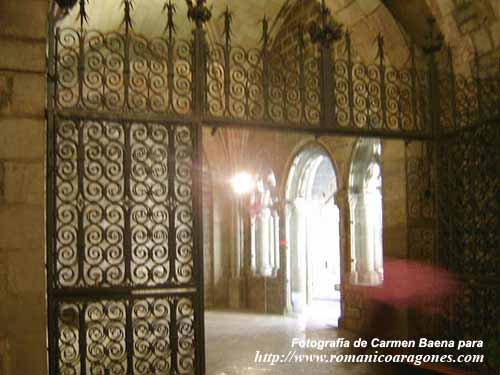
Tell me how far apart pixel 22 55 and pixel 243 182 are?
287 inches

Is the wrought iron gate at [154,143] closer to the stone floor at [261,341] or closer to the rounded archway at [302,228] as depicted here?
the stone floor at [261,341]

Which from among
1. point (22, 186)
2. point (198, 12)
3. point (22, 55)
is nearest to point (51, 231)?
point (22, 186)

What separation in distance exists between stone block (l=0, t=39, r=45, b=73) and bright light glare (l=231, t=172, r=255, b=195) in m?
7.19

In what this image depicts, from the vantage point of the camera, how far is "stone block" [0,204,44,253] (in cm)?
287

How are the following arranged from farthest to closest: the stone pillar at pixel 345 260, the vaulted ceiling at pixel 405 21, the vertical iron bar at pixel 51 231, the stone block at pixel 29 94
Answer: the stone pillar at pixel 345 260 < the vaulted ceiling at pixel 405 21 < the vertical iron bar at pixel 51 231 < the stone block at pixel 29 94

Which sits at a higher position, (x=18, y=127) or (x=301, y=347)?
(x=18, y=127)

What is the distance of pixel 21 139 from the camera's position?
9.60ft

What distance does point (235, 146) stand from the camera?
1037 centimetres

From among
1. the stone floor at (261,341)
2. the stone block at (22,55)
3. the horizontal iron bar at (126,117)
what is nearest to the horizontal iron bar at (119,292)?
the horizontal iron bar at (126,117)

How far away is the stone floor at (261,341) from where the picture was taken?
5020 millimetres

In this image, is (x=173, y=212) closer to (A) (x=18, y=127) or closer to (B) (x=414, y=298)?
(A) (x=18, y=127)

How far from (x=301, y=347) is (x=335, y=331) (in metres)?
1.02

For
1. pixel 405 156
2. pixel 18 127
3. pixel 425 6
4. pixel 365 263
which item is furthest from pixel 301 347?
pixel 18 127

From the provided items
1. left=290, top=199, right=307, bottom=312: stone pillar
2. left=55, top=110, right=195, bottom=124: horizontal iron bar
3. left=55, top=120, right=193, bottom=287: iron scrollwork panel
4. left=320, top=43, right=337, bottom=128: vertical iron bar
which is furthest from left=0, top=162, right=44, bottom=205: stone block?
left=290, top=199, right=307, bottom=312: stone pillar
